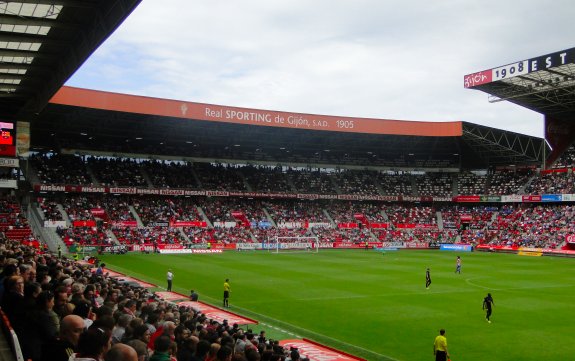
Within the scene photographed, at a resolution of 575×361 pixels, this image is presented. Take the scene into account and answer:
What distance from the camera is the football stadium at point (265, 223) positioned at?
1332cm

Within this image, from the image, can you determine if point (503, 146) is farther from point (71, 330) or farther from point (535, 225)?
point (71, 330)

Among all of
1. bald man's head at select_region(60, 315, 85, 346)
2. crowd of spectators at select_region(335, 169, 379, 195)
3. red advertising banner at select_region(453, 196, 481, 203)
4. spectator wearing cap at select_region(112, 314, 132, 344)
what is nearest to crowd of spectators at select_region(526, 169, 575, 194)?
red advertising banner at select_region(453, 196, 481, 203)

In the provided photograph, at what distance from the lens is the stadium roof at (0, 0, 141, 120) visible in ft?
60.7

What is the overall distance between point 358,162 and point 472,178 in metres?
17.7

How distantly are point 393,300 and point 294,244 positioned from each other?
3854 centimetres

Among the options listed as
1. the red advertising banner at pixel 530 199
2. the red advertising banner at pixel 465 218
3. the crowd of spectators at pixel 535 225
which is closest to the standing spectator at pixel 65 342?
the crowd of spectators at pixel 535 225

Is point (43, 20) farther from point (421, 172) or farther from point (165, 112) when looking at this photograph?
point (421, 172)

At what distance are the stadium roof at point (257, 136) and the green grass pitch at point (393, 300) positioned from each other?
592 inches

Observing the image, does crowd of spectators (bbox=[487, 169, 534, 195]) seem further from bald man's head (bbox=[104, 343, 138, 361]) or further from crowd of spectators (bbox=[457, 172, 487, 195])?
bald man's head (bbox=[104, 343, 138, 361])

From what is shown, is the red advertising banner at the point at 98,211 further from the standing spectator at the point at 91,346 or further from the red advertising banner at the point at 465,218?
the standing spectator at the point at 91,346

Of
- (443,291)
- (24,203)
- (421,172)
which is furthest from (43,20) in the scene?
(421,172)

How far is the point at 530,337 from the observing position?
20859 mm

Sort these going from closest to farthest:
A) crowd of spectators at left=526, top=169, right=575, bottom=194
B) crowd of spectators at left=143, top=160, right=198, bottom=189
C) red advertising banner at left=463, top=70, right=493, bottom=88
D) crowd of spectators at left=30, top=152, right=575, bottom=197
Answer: red advertising banner at left=463, top=70, right=493, bottom=88 → crowd of spectators at left=30, top=152, right=575, bottom=197 → crowd of spectators at left=143, top=160, right=198, bottom=189 → crowd of spectators at left=526, top=169, right=575, bottom=194

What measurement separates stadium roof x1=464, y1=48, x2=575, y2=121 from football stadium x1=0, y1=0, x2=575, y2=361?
20 cm
